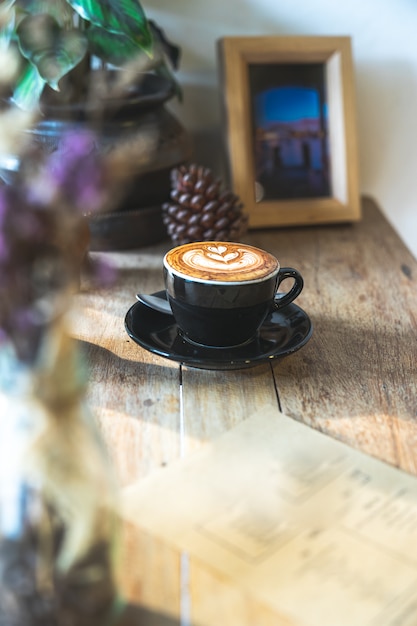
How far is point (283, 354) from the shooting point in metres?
0.82

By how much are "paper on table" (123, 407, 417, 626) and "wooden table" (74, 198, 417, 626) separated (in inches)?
0.7

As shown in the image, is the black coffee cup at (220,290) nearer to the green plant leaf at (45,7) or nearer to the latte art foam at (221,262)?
the latte art foam at (221,262)

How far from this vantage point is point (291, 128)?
1290mm

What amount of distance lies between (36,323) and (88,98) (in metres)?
0.79

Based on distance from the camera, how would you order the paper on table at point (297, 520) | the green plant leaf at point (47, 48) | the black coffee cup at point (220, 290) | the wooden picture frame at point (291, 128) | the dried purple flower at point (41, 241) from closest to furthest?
the dried purple flower at point (41, 241)
the paper on table at point (297, 520)
the black coffee cup at point (220, 290)
the green plant leaf at point (47, 48)
the wooden picture frame at point (291, 128)

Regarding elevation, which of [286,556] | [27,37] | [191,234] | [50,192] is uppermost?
[27,37]

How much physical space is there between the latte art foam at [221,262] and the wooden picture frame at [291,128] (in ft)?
1.37

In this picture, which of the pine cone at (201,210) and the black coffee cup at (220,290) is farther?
the pine cone at (201,210)

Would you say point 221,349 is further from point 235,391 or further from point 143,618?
point 143,618

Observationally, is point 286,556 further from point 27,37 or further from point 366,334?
point 27,37

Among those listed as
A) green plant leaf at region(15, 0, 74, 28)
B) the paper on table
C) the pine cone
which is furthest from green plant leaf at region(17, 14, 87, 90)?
the paper on table

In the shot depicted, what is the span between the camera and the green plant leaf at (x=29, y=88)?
106cm

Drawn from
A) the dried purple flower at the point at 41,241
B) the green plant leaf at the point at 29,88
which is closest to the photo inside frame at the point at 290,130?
the green plant leaf at the point at 29,88

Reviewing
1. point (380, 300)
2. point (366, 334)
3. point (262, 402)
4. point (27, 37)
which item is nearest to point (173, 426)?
point (262, 402)
